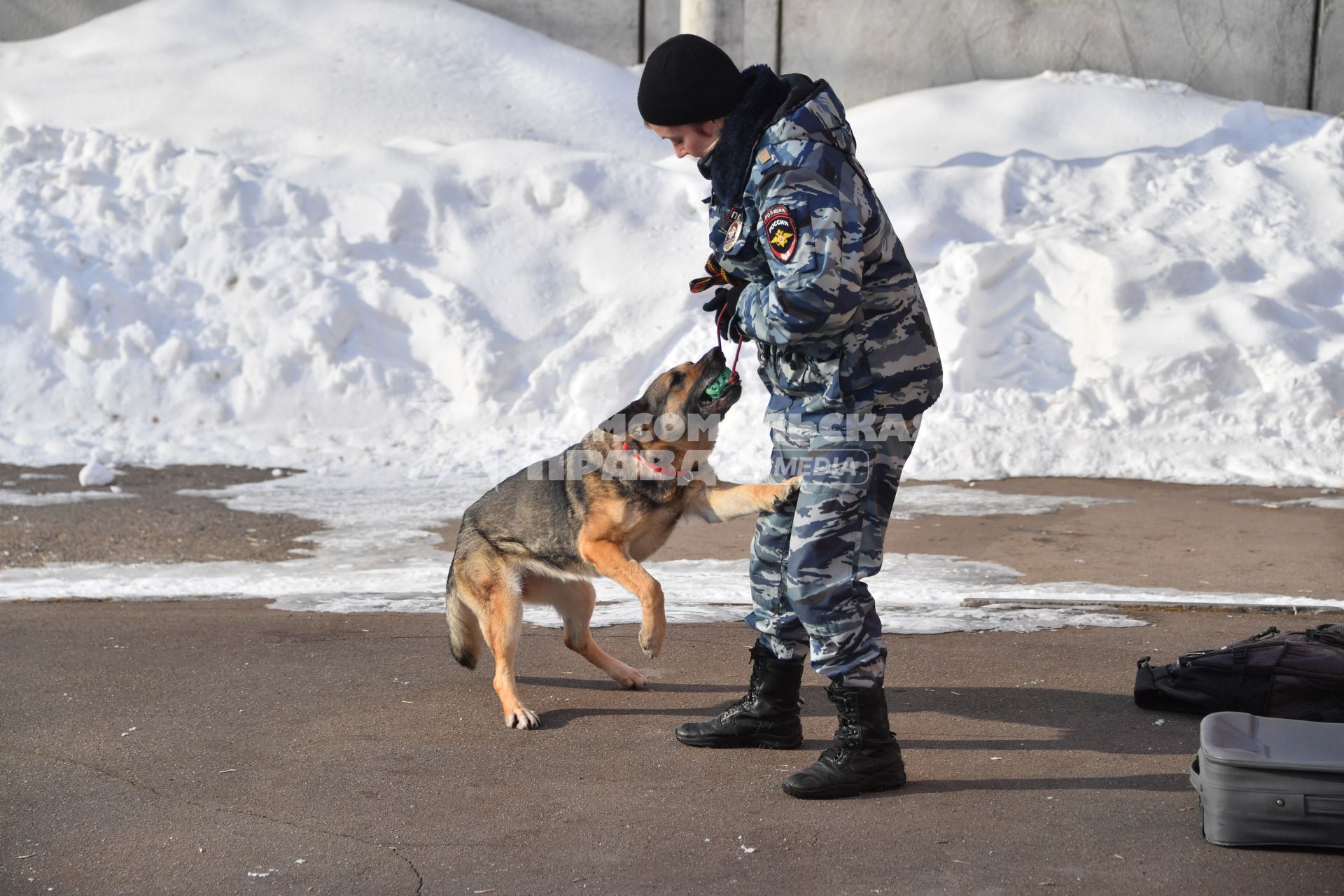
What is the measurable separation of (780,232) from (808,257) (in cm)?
11

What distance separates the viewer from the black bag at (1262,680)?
13.9ft

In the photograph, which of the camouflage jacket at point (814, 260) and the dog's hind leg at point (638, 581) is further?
the dog's hind leg at point (638, 581)

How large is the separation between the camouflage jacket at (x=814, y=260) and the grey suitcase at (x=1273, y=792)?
4.17 feet

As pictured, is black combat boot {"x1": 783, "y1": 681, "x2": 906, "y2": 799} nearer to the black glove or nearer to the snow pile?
the black glove

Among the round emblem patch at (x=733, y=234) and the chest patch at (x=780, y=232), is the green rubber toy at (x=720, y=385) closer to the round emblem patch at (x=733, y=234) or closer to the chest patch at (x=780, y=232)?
the round emblem patch at (x=733, y=234)

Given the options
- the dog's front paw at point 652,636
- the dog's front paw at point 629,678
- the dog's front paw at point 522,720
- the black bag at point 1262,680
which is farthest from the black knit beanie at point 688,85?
the black bag at point 1262,680

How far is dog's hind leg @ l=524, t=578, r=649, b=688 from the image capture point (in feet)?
16.3

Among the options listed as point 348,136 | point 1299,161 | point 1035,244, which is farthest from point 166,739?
point 1299,161

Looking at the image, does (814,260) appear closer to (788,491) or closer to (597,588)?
(788,491)

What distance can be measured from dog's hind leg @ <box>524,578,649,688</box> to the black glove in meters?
1.46

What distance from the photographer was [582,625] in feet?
16.4

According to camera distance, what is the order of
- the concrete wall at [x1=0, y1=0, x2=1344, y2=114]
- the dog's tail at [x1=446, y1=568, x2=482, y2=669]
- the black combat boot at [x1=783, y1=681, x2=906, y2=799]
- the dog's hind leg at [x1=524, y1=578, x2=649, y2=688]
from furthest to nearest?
1. the concrete wall at [x1=0, y1=0, x2=1344, y2=114]
2. the dog's hind leg at [x1=524, y1=578, x2=649, y2=688]
3. the dog's tail at [x1=446, y1=568, x2=482, y2=669]
4. the black combat boot at [x1=783, y1=681, x2=906, y2=799]

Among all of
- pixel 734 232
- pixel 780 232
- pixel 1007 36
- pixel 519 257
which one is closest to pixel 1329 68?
pixel 1007 36

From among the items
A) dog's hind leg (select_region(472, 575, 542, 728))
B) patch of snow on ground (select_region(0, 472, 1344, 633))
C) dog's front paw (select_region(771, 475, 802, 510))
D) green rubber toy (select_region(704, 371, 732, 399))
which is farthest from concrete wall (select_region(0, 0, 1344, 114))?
dog's front paw (select_region(771, 475, 802, 510))
